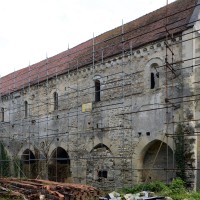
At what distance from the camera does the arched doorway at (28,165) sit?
22.8 metres

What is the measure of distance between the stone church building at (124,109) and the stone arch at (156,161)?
4cm

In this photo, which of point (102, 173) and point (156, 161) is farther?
point (102, 173)

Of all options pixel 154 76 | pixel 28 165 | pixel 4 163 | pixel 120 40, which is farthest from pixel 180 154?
pixel 4 163

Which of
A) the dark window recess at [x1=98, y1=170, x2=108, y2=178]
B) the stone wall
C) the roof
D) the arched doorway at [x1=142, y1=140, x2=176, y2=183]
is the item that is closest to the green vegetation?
the arched doorway at [x1=142, y1=140, x2=176, y2=183]

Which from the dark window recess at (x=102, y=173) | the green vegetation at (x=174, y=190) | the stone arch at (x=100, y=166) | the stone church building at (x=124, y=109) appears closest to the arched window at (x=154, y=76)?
the stone church building at (x=124, y=109)

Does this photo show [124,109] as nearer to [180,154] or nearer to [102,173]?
[102,173]

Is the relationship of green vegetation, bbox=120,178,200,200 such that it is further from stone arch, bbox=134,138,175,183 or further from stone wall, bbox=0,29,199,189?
stone wall, bbox=0,29,199,189

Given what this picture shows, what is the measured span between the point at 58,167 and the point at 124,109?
669 cm

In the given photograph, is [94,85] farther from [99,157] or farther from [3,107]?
[3,107]

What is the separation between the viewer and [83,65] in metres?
19.0

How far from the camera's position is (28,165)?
23.5 metres

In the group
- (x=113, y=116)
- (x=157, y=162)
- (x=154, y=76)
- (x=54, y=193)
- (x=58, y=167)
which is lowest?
(x=58, y=167)

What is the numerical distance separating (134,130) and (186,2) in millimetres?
6587

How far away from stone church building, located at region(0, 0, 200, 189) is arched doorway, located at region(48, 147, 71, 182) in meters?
0.06
